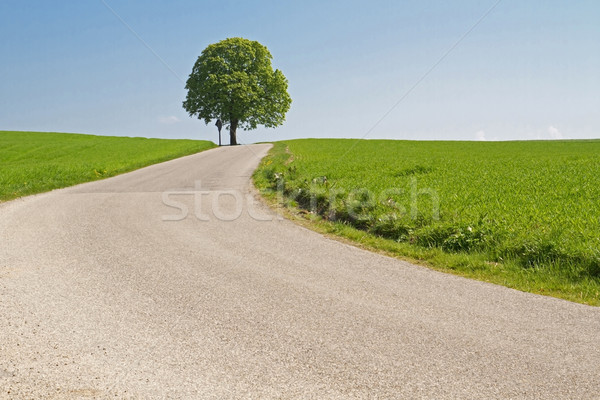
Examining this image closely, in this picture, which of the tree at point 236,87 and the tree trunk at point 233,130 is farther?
the tree trunk at point 233,130

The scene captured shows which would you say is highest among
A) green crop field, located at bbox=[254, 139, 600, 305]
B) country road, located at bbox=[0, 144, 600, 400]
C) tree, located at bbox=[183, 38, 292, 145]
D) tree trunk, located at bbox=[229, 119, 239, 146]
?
tree, located at bbox=[183, 38, 292, 145]

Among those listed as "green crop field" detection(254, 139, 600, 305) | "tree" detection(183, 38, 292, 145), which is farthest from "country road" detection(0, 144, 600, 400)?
"tree" detection(183, 38, 292, 145)

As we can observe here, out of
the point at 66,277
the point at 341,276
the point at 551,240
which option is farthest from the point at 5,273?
the point at 551,240

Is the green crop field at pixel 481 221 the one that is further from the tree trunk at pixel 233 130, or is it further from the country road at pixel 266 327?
the tree trunk at pixel 233 130

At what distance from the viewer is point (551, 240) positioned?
7527mm

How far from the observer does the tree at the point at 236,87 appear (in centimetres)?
5094

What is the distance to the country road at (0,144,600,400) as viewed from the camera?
12.4 ft

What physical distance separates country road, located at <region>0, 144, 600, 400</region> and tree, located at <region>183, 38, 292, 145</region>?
44.0 meters

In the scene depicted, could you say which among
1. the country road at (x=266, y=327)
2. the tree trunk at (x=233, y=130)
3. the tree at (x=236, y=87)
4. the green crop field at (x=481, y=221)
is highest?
the tree at (x=236, y=87)

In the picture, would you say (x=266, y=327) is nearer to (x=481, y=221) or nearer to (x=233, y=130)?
(x=481, y=221)

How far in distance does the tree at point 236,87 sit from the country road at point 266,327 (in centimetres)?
4403

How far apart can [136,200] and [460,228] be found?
10.0 metres

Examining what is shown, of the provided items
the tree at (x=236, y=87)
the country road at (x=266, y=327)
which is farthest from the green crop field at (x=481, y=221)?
the tree at (x=236, y=87)

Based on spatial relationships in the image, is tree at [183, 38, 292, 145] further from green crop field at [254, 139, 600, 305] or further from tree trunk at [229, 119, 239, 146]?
green crop field at [254, 139, 600, 305]
